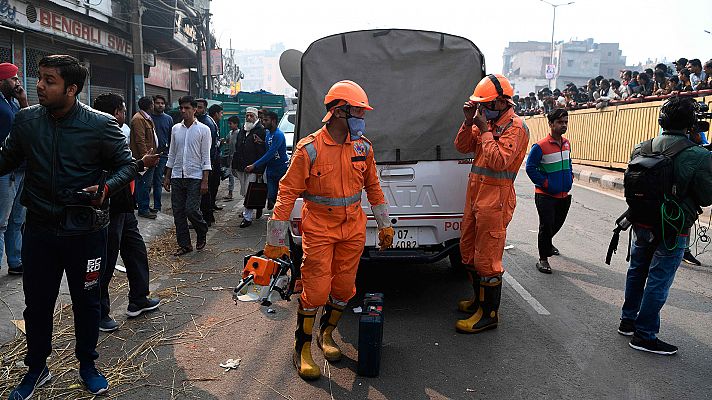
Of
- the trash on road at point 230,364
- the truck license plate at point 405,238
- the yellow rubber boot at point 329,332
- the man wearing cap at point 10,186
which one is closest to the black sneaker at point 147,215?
the man wearing cap at point 10,186

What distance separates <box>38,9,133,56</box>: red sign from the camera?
43.6 feet

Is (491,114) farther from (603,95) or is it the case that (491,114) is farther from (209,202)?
(603,95)

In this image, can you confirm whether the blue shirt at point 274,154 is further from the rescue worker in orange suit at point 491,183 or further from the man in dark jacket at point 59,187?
the man in dark jacket at point 59,187

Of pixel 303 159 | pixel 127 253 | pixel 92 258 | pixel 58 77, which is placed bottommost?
pixel 127 253

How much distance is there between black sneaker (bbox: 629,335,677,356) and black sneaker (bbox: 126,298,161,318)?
4198 mm

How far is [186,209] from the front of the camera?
286 inches

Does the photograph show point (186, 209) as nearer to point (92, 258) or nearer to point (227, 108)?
point (92, 258)

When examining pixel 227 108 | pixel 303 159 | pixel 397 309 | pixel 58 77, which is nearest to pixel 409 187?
pixel 397 309

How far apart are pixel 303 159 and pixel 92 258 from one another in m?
1.49

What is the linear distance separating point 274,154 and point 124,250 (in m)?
4.27

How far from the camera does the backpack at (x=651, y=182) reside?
424 cm

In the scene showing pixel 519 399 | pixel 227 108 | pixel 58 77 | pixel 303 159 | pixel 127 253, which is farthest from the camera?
pixel 227 108

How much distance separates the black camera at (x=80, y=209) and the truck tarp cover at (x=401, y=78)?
250cm

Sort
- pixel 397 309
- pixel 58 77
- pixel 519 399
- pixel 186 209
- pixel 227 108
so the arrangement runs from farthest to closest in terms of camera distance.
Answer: pixel 227 108, pixel 186 209, pixel 397 309, pixel 519 399, pixel 58 77
